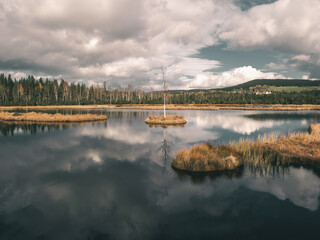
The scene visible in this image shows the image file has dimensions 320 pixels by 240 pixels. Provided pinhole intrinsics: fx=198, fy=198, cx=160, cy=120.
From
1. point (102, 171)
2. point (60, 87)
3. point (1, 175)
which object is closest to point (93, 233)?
point (102, 171)

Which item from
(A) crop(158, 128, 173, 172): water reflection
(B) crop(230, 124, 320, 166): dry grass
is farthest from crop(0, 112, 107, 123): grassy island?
(B) crop(230, 124, 320, 166): dry grass

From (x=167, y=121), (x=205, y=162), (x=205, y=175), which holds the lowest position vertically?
(x=205, y=175)

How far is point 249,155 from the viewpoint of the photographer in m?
20.9

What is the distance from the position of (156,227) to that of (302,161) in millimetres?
→ 17363

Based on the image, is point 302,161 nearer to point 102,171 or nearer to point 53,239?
point 102,171

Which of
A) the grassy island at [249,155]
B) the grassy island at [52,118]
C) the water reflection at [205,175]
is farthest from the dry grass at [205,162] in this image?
the grassy island at [52,118]

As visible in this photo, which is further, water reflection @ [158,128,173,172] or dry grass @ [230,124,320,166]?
water reflection @ [158,128,173,172]

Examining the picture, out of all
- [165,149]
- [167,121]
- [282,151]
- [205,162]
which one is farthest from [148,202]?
[167,121]

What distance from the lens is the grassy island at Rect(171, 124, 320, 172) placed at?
17641 mm

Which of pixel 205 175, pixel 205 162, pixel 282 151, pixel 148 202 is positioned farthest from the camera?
pixel 282 151

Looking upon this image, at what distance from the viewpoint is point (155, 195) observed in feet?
44.3

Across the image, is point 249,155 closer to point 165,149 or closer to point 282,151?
point 282,151

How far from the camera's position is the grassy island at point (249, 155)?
695 inches

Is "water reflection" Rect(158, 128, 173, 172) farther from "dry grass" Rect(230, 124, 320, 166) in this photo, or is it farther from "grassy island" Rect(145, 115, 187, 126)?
"grassy island" Rect(145, 115, 187, 126)
